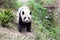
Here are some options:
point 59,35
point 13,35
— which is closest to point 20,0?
point 13,35

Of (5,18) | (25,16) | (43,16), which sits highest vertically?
(25,16)

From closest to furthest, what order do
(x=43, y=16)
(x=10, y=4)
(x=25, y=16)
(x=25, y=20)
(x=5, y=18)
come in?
(x=25, y=20) < (x=25, y=16) < (x=5, y=18) < (x=10, y=4) < (x=43, y=16)

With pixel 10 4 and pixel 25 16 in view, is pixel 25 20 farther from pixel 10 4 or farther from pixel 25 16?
pixel 10 4

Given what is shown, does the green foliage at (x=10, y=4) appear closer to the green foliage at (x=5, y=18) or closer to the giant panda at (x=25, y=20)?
the green foliage at (x=5, y=18)

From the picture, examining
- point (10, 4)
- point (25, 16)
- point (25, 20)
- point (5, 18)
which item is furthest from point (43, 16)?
point (25, 20)

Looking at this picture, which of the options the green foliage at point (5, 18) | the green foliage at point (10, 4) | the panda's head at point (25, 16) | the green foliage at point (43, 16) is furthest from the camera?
the green foliage at point (43, 16)

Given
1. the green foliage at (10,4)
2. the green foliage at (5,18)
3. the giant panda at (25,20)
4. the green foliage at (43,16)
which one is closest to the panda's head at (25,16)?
the giant panda at (25,20)

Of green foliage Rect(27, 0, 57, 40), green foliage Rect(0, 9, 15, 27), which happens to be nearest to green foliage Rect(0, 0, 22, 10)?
green foliage Rect(27, 0, 57, 40)

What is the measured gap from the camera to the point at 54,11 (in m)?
13.7

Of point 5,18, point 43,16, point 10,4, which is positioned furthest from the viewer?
point 43,16

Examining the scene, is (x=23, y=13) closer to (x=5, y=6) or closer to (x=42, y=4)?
(x=5, y=6)

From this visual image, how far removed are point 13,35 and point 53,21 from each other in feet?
15.6

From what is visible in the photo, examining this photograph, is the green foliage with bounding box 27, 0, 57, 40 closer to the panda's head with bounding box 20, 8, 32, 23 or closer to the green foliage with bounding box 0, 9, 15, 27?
the green foliage with bounding box 0, 9, 15, 27

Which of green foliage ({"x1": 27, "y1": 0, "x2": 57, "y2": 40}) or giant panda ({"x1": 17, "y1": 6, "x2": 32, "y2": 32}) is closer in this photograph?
giant panda ({"x1": 17, "y1": 6, "x2": 32, "y2": 32})
